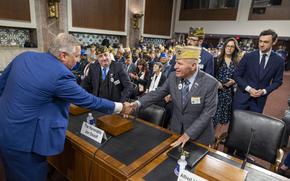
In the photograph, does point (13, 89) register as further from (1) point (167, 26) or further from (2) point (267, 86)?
(1) point (167, 26)

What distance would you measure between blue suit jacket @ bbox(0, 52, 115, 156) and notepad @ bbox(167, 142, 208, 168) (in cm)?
79

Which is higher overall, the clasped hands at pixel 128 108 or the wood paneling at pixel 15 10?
the wood paneling at pixel 15 10

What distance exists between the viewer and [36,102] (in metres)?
1.33

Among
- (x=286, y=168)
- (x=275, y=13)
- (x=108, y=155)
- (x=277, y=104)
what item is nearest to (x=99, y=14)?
(x=277, y=104)

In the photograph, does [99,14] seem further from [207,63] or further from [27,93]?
[27,93]

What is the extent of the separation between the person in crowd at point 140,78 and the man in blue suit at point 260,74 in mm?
1900

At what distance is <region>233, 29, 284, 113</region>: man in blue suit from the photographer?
2.36 m

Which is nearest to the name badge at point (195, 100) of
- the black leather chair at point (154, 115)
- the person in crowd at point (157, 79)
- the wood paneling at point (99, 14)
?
the black leather chair at point (154, 115)

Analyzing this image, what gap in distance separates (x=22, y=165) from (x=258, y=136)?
198cm

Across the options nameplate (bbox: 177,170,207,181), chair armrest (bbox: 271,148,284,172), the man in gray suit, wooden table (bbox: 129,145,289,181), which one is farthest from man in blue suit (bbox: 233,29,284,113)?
nameplate (bbox: 177,170,207,181)

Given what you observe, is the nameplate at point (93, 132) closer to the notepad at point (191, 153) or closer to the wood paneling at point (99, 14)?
the notepad at point (191, 153)

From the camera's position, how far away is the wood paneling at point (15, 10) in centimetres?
559

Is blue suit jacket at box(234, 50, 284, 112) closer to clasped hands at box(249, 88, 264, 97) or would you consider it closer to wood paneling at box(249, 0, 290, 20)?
clasped hands at box(249, 88, 264, 97)

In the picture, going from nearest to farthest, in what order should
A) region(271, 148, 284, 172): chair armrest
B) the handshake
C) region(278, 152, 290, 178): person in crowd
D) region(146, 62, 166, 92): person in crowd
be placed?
region(271, 148, 284, 172): chair armrest
the handshake
region(278, 152, 290, 178): person in crowd
region(146, 62, 166, 92): person in crowd
